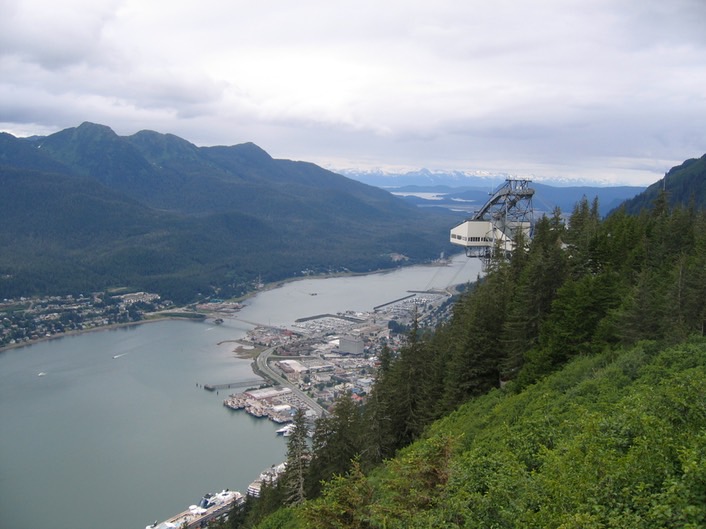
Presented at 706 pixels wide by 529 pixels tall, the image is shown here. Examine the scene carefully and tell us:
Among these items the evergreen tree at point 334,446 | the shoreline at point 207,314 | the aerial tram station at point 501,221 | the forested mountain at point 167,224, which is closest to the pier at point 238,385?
the shoreline at point 207,314

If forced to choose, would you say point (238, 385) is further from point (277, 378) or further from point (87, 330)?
point (87, 330)

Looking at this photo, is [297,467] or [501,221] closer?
[297,467]

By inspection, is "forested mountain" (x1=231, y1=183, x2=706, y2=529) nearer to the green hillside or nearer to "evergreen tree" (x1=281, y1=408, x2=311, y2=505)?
the green hillside

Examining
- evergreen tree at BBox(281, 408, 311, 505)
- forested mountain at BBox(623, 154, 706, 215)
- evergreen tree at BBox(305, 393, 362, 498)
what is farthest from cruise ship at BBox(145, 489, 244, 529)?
forested mountain at BBox(623, 154, 706, 215)

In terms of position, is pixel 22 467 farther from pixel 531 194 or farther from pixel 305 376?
pixel 531 194

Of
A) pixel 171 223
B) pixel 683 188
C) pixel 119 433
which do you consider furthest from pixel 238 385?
pixel 171 223

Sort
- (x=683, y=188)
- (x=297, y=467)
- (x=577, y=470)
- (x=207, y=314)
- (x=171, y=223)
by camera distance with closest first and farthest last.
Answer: (x=577, y=470) → (x=297, y=467) → (x=683, y=188) → (x=207, y=314) → (x=171, y=223)

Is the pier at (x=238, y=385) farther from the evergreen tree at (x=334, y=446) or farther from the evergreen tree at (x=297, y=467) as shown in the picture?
the evergreen tree at (x=334, y=446)
